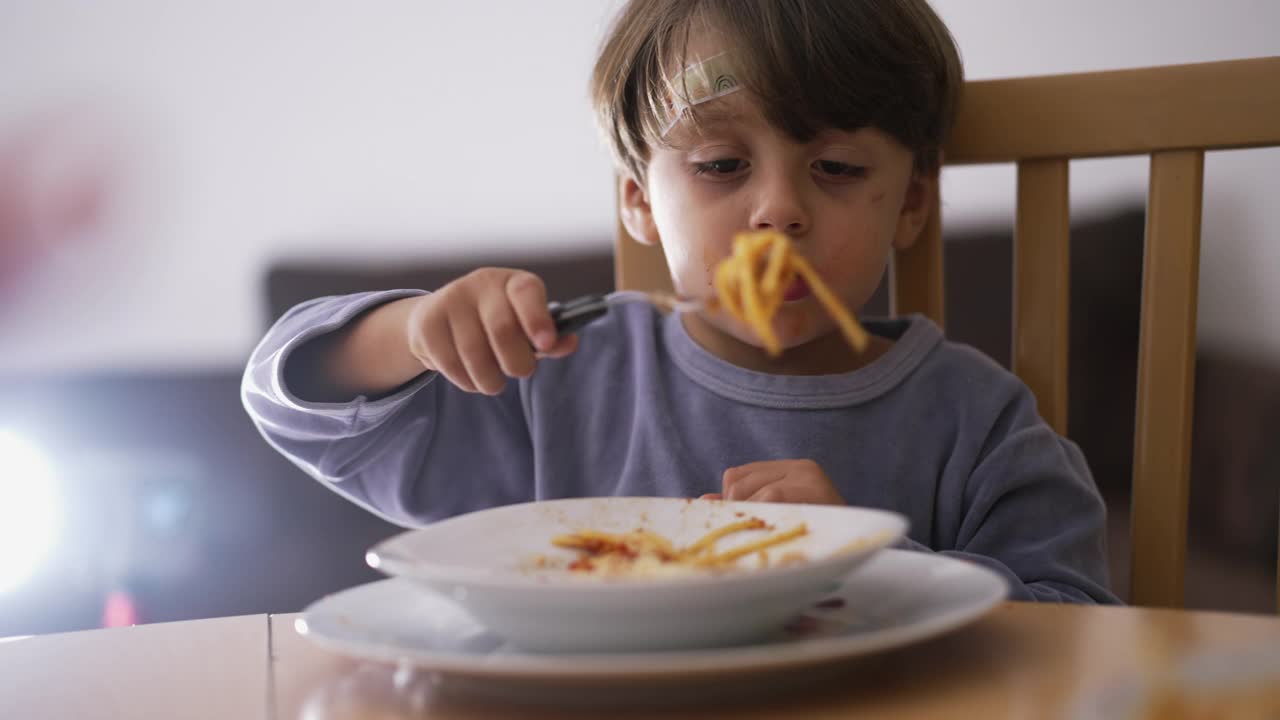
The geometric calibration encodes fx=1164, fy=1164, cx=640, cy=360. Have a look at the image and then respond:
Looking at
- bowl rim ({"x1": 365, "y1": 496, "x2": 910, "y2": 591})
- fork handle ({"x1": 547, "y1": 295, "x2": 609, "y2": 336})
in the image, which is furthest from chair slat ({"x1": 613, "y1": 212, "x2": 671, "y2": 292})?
bowl rim ({"x1": 365, "y1": 496, "x2": 910, "y2": 591})

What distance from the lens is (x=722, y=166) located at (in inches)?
36.3

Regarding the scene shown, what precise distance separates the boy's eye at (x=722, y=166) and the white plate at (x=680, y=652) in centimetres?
43

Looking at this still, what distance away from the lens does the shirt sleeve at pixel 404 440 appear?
90 cm

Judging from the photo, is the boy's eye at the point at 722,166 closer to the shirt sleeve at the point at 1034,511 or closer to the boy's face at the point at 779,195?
the boy's face at the point at 779,195

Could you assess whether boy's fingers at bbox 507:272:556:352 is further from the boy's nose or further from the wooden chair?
the wooden chair

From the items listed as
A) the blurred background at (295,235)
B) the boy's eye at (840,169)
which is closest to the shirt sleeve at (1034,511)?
the boy's eye at (840,169)

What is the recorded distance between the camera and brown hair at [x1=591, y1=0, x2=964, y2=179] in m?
0.90

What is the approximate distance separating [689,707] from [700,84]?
605mm

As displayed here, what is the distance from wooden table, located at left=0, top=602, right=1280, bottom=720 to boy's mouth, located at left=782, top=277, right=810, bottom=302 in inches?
16.2

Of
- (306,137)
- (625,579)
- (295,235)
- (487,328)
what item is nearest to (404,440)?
(487,328)

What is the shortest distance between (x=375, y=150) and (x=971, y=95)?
6.20ft

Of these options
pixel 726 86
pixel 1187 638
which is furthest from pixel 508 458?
pixel 1187 638

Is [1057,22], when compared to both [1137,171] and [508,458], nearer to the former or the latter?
[1137,171]

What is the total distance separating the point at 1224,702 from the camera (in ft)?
1.30
